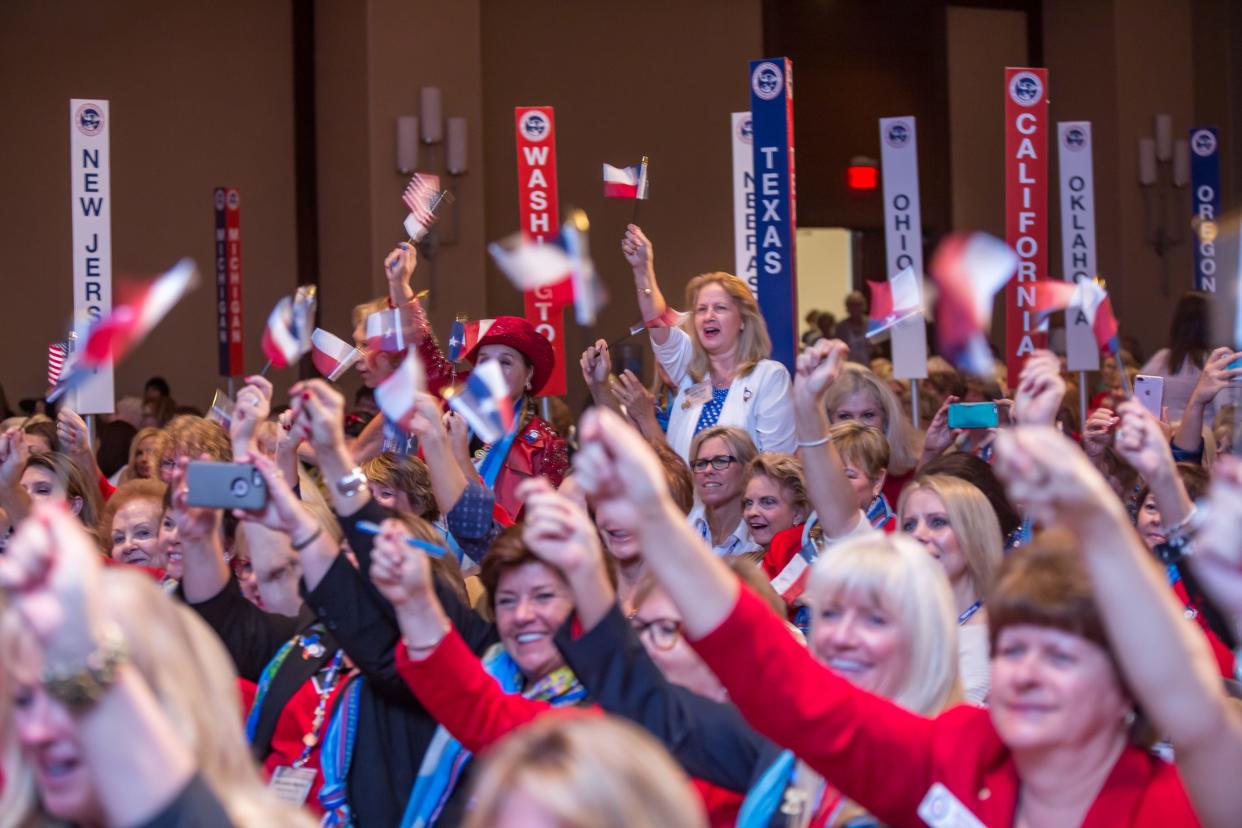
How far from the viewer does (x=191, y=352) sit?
11031 mm

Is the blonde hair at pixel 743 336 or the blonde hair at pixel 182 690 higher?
the blonde hair at pixel 743 336

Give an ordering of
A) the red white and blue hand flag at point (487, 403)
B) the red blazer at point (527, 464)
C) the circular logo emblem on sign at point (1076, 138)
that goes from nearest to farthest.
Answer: the red white and blue hand flag at point (487, 403) → the red blazer at point (527, 464) → the circular logo emblem on sign at point (1076, 138)

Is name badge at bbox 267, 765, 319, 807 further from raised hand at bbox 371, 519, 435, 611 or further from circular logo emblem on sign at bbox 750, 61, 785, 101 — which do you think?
circular logo emblem on sign at bbox 750, 61, 785, 101

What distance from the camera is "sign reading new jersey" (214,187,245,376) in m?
9.13

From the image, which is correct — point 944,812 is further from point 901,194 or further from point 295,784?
point 901,194

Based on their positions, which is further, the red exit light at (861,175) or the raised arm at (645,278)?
the red exit light at (861,175)

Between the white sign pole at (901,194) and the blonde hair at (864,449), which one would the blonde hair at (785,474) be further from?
the white sign pole at (901,194)

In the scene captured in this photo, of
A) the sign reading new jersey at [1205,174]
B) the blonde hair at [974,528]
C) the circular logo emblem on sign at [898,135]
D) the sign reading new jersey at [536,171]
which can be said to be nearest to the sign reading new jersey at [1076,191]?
the circular logo emblem on sign at [898,135]

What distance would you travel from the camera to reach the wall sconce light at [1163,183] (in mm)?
12305

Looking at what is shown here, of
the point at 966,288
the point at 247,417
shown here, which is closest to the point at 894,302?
the point at 966,288

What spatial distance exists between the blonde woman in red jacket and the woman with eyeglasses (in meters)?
2.47

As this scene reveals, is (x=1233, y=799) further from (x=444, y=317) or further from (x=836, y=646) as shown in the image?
(x=444, y=317)

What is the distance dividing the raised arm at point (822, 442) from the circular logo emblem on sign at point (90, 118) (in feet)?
12.1

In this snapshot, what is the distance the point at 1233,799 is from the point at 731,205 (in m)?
10.3
